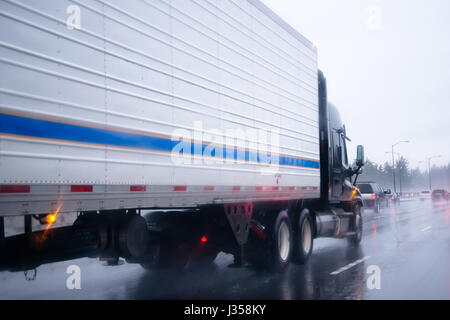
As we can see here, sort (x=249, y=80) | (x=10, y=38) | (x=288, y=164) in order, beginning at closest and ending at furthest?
(x=10, y=38) < (x=249, y=80) < (x=288, y=164)

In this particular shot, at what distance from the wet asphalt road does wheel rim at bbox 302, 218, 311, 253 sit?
1.26 feet

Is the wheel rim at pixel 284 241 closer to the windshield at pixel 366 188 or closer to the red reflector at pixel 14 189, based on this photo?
the red reflector at pixel 14 189

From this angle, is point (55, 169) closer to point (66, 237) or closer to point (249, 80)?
point (66, 237)

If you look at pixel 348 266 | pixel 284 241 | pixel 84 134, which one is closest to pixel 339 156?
pixel 348 266

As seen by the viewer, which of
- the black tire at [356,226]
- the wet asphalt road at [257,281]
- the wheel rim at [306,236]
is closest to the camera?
the wet asphalt road at [257,281]

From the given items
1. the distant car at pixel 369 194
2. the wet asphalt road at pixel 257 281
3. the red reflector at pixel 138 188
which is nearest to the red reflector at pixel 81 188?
the red reflector at pixel 138 188

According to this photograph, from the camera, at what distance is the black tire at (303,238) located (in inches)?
363

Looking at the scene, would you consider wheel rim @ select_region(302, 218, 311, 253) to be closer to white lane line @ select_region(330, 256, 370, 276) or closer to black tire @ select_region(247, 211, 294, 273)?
white lane line @ select_region(330, 256, 370, 276)

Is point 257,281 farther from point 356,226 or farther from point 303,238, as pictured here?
point 356,226

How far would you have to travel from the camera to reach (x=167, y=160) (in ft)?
17.5

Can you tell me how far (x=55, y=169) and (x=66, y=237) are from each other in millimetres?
1022

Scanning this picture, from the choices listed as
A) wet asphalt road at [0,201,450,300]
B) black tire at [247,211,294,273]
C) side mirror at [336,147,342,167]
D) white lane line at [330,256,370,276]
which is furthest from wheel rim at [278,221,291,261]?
side mirror at [336,147,342,167]

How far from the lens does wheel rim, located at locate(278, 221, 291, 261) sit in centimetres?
859
